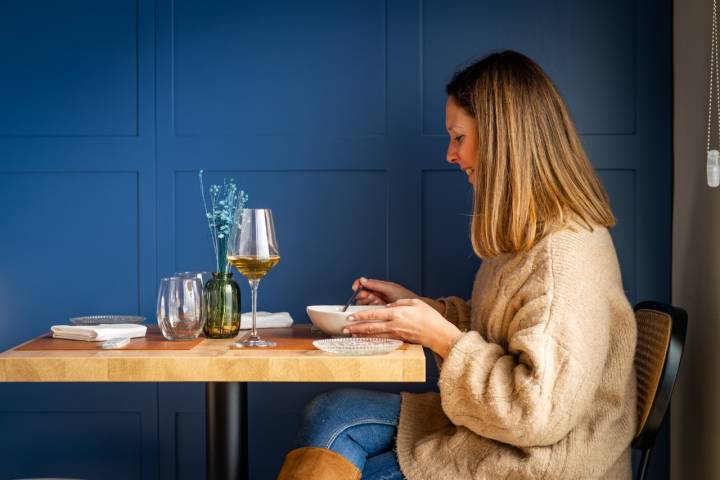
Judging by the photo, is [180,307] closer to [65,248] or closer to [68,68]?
[65,248]

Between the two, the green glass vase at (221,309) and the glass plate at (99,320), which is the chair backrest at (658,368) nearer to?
the green glass vase at (221,309)

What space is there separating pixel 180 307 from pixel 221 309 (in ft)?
0.41

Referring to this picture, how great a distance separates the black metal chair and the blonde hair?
0.24 meters

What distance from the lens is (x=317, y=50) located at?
2.38 metres

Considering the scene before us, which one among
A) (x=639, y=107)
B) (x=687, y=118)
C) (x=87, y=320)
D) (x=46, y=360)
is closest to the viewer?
(x=46, y=360)

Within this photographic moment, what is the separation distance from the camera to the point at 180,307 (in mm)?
1627

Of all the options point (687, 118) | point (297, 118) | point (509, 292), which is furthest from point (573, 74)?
point (509, 292)

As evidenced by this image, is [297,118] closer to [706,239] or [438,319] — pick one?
[438,319]

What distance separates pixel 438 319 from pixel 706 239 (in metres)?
0.85

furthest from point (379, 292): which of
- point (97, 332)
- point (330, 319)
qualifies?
point (97, 332)

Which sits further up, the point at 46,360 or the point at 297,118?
the point at 297,118

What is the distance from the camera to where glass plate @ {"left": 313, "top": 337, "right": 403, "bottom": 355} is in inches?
58.3

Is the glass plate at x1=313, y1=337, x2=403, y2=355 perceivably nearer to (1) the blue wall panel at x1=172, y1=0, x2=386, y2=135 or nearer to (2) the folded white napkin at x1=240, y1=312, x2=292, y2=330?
(2) the folded white napkin at x1=240, y1=312, x2=292, y2=330

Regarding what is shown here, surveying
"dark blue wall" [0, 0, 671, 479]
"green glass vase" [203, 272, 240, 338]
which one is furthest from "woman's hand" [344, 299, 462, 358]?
"dark blue wall" [0, 0, 671, 479]
